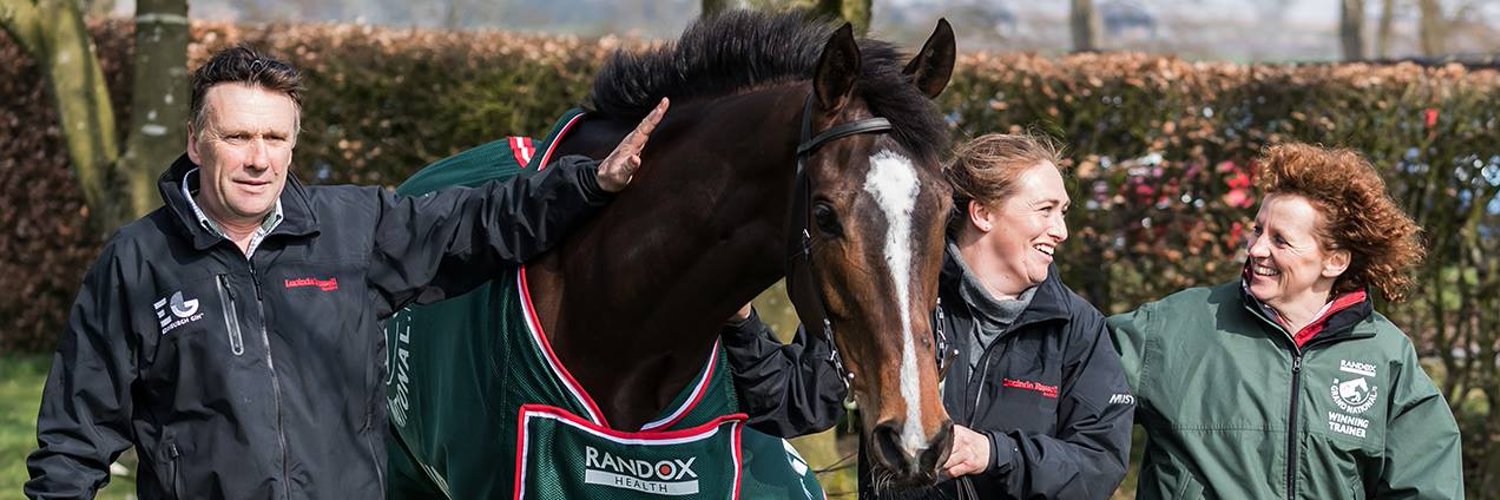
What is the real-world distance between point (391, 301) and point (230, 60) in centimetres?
53

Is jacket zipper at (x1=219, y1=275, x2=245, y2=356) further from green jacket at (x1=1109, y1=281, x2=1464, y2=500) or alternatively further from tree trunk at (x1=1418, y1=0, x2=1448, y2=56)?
tree trunk at (x1=1418, y1=0, x2=1448, y2=56)

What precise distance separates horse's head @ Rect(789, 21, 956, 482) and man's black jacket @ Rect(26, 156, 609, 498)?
0.82 m

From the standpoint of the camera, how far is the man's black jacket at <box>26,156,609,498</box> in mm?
2961

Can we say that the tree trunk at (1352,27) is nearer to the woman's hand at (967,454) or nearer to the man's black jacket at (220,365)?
the woman's hand at (967,454)

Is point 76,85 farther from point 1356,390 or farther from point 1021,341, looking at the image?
point 1356,390

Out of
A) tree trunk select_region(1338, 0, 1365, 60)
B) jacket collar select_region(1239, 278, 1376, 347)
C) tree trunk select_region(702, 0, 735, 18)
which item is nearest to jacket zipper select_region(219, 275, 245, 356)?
jacket collar select_region(1239, 278, 1376, 347)

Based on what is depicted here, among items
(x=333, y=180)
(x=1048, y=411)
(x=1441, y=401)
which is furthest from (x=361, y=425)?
(x=333, y=180)

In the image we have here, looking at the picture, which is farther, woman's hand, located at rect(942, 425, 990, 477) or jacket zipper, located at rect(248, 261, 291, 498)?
woman's hand, located at rect(942, 425, 990, 477)

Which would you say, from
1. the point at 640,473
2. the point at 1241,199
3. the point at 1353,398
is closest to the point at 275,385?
the point at 640,473

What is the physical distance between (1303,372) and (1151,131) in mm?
3632

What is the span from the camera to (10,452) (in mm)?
7527

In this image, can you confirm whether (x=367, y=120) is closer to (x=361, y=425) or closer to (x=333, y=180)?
(x=333, y=180)

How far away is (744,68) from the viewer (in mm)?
3424

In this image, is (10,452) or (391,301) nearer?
(391,301)
